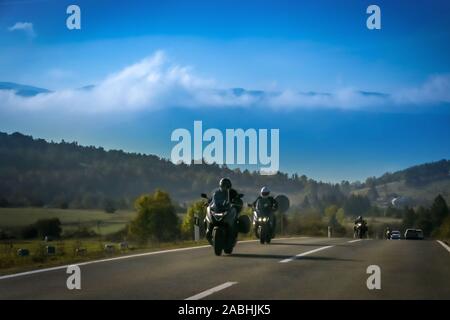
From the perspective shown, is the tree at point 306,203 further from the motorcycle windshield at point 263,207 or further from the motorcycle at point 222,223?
the motorcycle at point 222,223

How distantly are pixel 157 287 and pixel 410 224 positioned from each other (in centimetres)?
15186

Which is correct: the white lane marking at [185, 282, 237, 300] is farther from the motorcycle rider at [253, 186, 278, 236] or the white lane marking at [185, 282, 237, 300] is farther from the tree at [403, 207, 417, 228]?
the tree at [403, 207, 417, 228]

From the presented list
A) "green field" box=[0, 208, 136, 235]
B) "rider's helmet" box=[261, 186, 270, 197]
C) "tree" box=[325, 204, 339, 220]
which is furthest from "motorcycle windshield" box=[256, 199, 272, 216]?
"tree" box=[325, 204, 339, 220]

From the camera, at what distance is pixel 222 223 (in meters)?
15.7

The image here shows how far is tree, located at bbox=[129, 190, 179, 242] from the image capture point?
335ft

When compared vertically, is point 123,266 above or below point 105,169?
below

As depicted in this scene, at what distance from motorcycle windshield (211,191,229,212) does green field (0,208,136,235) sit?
30417 millimetres

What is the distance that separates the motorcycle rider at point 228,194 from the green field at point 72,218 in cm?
3008
